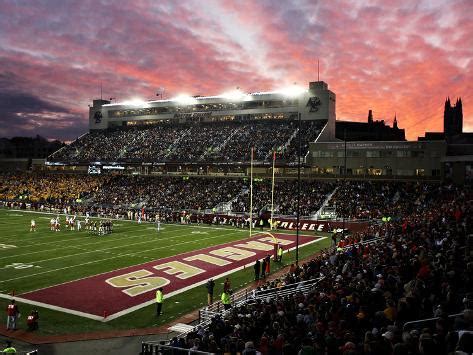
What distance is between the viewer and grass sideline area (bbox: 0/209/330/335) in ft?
53.3

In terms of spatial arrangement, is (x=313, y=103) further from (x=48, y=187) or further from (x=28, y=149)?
(x=28, y=149)

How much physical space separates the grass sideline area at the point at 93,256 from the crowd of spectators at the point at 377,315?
5750 millimetres

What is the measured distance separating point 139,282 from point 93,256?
7.41 m

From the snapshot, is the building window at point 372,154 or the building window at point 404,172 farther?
the building window at point 372,154

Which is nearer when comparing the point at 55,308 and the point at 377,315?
the point at 377,315

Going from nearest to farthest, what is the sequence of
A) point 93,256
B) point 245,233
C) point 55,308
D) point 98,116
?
point 55,308 → point 93,256 → point 245,233 → point 98,116

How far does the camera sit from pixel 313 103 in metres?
65.8

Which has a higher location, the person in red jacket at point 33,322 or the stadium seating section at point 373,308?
the stadium seating section at point 373,308

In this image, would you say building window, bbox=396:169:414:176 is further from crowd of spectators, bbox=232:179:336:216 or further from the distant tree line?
the distant tree line

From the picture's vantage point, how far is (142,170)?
6844 centimetres

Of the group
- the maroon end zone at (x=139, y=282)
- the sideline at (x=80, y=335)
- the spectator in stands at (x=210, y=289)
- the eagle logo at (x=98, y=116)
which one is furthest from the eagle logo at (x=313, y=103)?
the sideline at (x=80, y=335)

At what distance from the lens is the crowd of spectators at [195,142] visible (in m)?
59.7

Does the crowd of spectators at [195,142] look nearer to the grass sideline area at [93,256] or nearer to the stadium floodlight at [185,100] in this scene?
the stadium floodlight at [185,100]

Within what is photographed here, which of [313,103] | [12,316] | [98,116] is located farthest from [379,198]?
[98,116]
